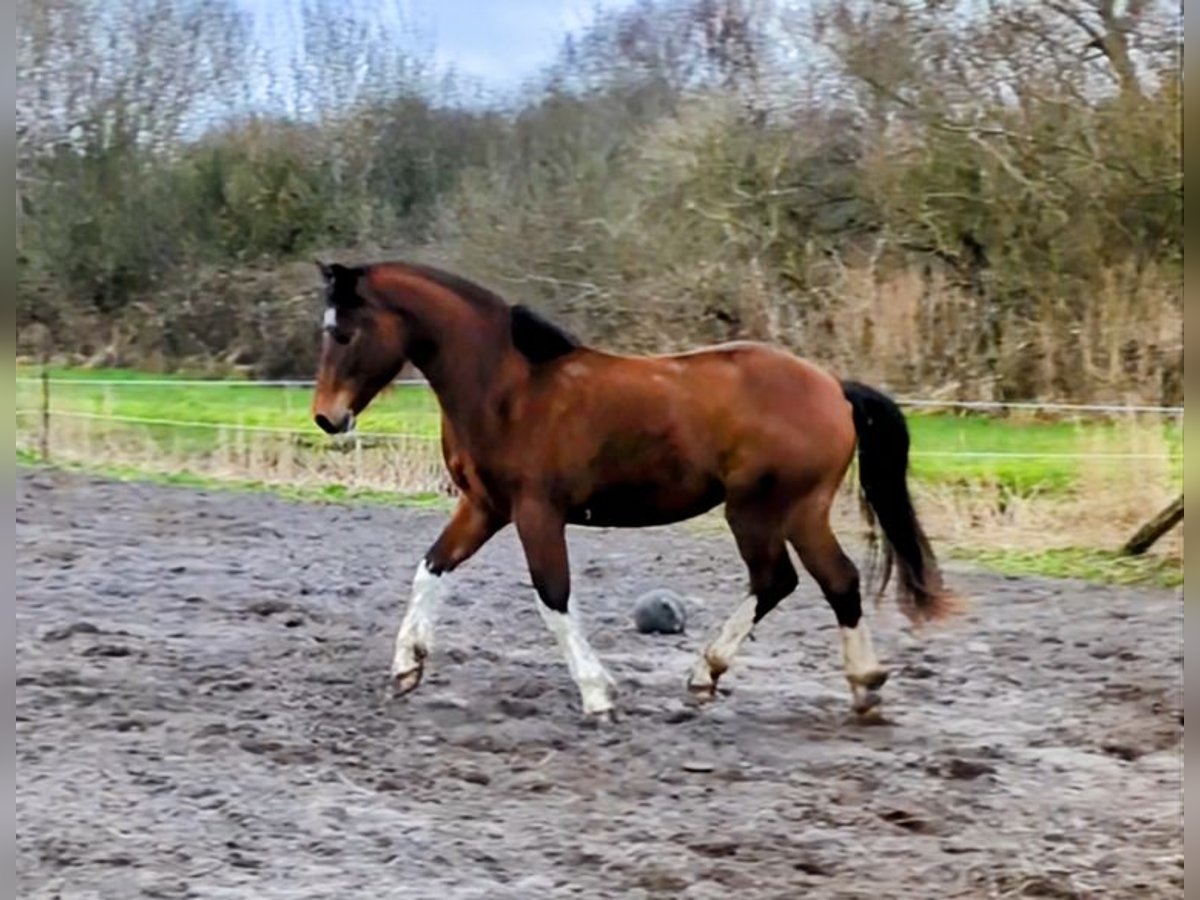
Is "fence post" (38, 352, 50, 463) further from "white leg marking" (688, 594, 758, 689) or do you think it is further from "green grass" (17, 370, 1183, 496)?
"white leg marking" (688, 594, 758, 689)

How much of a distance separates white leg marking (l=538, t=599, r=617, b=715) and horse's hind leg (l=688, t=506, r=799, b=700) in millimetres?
119

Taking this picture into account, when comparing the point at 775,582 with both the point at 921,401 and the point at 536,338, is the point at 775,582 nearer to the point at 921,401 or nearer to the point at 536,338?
the point at 536,338

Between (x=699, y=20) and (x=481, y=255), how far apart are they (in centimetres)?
49

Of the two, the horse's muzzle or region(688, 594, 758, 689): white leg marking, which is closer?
the horse's muzzle

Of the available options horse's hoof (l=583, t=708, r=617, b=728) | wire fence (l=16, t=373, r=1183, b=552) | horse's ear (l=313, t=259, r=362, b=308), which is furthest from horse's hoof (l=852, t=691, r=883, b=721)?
horse's ear (l=313, t=259, r=362, b=308)

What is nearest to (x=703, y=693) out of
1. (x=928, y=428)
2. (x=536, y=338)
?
(x=536, y=338)

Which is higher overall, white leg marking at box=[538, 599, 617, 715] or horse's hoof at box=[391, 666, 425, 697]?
white leg marking at box=[538, 599, 617, 715]

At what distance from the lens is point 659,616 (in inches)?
80.4

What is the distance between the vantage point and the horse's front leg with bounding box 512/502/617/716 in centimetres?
162

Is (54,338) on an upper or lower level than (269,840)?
upper

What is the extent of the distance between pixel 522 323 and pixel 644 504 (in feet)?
0.85

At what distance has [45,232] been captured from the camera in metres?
1.65

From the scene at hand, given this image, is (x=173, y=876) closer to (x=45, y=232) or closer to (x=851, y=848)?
(x=851, y=848)

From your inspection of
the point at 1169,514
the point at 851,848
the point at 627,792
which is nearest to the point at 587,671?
the point at 627,792
